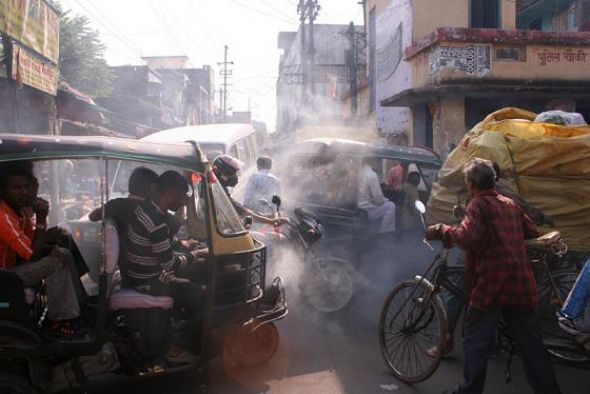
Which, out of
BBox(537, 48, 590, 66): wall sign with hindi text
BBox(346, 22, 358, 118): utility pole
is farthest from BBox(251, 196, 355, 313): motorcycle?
BBox(346, 22, 358, 118): utility pole

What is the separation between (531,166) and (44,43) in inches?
397

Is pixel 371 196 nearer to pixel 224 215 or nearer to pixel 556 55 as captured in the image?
pixel 224 215

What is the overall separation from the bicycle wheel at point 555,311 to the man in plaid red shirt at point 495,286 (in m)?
0.83

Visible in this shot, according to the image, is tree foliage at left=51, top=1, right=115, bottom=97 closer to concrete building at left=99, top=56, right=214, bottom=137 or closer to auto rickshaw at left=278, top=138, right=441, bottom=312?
concrete building at left=99, top=56, right=214, bottom=137

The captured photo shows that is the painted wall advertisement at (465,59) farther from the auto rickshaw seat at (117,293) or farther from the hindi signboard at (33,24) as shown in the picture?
the auto rickshaw seat at (117,293)

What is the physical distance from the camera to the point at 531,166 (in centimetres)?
518

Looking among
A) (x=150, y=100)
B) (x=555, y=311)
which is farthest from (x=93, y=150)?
(x=150, y=100)

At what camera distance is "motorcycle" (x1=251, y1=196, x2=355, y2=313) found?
6.37 m

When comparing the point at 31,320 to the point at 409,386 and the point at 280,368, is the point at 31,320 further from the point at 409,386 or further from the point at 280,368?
the point at 409,386

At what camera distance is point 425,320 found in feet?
15.1

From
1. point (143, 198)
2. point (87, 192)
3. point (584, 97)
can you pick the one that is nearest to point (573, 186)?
point (143, 198)

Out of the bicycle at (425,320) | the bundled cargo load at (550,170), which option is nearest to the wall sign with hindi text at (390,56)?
the bundled cargo load at (550,170)

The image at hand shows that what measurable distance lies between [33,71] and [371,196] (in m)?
7.59

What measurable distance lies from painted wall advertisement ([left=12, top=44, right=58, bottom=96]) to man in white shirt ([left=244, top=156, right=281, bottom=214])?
532 cm
